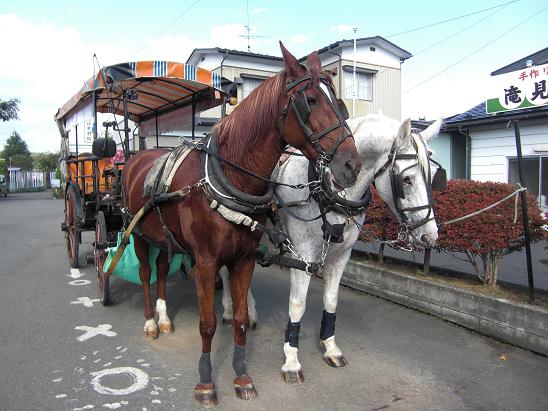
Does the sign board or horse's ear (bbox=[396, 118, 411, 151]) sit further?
the sign board

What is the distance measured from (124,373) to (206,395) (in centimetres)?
92

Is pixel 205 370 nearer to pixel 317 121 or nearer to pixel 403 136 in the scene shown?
pixel 317 121

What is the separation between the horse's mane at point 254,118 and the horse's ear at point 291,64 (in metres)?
0.07

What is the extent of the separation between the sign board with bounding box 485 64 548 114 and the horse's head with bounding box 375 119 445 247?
3.99 metres

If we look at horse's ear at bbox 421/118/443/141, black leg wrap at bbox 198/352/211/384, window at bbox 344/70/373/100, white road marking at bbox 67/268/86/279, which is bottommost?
white road marking at bbox 67/268/86/279

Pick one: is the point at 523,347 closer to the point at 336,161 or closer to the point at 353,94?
the point at 336,161

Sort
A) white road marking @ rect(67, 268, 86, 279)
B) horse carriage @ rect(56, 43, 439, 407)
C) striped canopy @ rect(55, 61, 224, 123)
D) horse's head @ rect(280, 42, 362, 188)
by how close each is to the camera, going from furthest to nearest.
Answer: white road marking @ rect(67, 268, 86, 279) < striped canopy @ rect(55, 61, 224, 123) < horse carriage @ rect(56, 43, 439, 407) < horse's head @ rect(280, 42, 362, 188)

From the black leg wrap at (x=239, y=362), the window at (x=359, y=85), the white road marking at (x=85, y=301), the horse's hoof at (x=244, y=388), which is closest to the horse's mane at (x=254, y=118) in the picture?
the black leg wrap at (x=239, y=362)

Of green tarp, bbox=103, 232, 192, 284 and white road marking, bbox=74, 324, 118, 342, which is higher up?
green tarp, bbox=103, 232, 192, 284

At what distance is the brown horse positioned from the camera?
2482 millimetres

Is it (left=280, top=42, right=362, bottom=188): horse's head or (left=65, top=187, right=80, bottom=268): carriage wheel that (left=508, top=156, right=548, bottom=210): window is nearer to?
(left=280, top=42, right=362, bottom=188): horse's head

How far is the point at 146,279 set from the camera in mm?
4656

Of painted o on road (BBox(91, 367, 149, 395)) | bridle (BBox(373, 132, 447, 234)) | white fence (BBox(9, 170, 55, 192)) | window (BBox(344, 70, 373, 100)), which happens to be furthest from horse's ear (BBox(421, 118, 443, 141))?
white fence (BBox(9, 170, 55, 192))

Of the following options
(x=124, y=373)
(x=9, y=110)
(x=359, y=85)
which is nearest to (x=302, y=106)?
(x=124, y=373)
